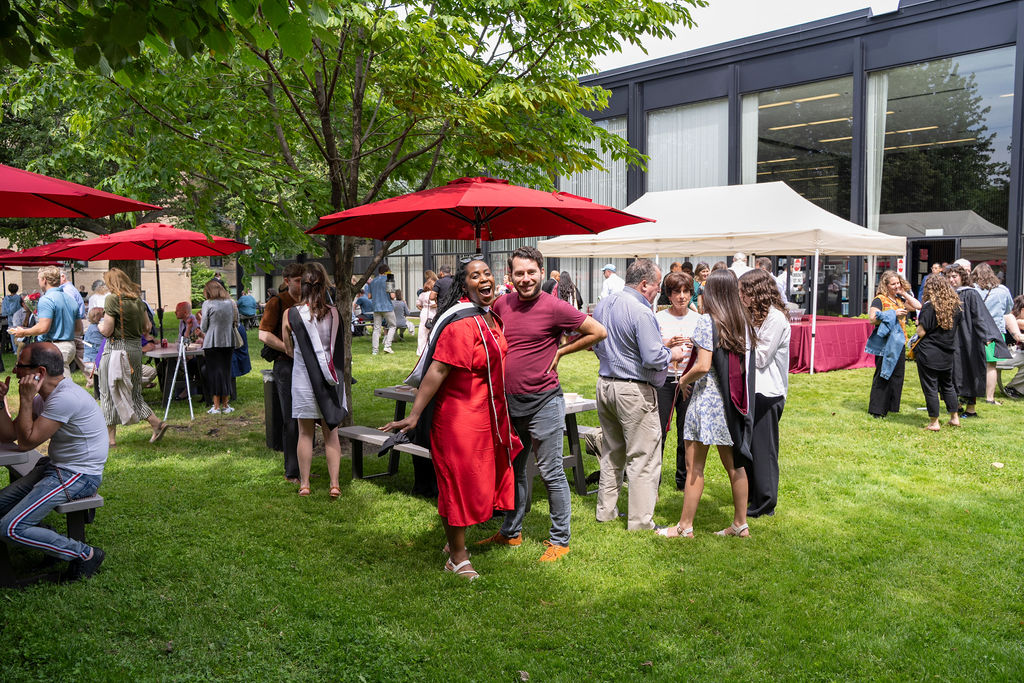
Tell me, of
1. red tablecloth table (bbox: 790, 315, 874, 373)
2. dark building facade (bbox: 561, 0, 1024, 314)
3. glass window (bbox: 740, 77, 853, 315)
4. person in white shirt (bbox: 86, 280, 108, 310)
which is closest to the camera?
person in white shirt (bbox: 86, 280, 108, 310)

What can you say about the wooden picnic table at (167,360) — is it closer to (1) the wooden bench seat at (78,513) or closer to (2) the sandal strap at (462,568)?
(1) the wooden bench seat at (78,513)

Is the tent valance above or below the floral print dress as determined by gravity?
above

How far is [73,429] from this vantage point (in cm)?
477

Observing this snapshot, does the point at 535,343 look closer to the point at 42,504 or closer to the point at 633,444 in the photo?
the point at 633,444

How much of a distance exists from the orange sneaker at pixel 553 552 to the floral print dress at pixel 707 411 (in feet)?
3.63

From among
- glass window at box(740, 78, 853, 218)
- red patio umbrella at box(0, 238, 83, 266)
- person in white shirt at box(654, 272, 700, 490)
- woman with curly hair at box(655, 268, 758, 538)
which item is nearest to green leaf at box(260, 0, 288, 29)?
woman with curly hair at box(655, 268, 758, 538)

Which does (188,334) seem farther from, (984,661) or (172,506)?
(984,661)

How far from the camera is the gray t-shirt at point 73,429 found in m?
4.68

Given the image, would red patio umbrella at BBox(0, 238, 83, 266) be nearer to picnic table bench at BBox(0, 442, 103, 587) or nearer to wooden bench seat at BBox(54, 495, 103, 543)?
picnic table bench at BBox(0, 442, 103, 587)

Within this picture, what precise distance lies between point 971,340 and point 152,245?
10922mm

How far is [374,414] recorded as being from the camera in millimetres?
10203

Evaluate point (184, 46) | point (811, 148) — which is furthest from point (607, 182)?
point (184, 46)

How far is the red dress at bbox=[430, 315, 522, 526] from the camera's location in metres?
4.51

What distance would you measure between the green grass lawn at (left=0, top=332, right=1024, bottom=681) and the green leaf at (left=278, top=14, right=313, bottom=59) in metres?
2.91
